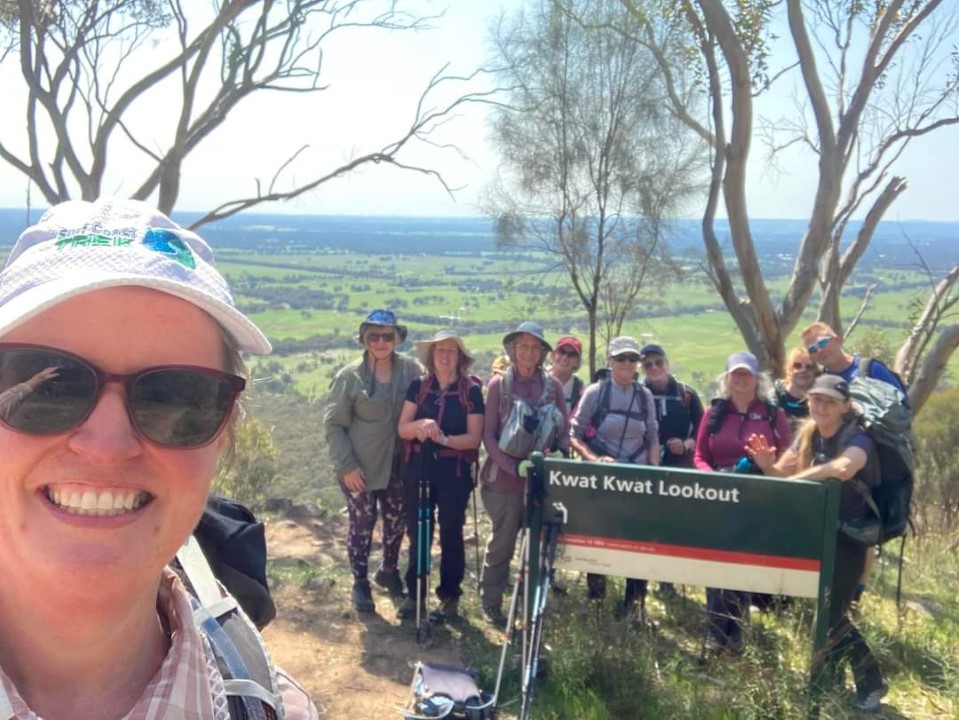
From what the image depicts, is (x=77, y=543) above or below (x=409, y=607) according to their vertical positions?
above

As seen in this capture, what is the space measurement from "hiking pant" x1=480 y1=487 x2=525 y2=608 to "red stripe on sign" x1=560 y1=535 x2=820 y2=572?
3.14 feet

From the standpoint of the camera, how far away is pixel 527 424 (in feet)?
15.6

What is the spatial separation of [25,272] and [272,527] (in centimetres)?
710

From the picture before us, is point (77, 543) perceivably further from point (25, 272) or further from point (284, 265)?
point (284, 265)

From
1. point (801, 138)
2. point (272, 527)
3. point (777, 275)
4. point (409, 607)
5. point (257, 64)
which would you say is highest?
point (257, 64)

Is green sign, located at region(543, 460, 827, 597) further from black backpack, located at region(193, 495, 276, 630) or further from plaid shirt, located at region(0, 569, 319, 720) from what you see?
plaid shirt, located at region(0, 569, 319, 720)

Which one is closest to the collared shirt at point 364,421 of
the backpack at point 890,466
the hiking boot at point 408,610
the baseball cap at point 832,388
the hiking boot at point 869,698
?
the hiking boot at point 408,610

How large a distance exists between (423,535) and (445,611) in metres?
0.59

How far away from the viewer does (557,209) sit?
10.7m

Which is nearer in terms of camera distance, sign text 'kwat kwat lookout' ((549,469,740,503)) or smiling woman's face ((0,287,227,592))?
smiling woman's face ((0,287,227,592))

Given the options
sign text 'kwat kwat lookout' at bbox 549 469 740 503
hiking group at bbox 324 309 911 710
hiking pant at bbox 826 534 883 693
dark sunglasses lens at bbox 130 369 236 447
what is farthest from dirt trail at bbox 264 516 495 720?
dark sunglasses lens at bbox 130 369 236 447

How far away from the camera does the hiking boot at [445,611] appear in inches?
199

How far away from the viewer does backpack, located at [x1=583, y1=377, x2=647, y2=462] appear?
5039 mm

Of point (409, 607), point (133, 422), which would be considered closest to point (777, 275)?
→ point (409, 607)
